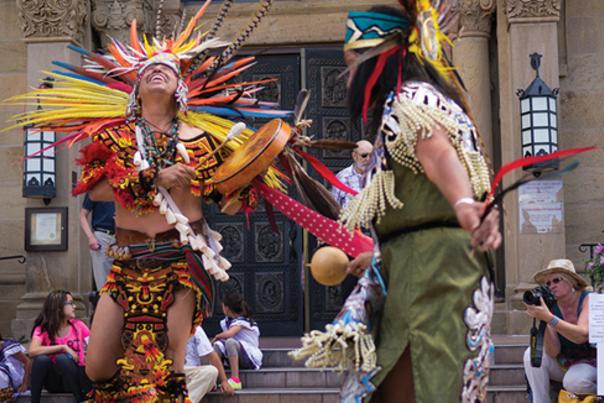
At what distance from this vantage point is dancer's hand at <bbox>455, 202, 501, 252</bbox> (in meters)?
3.42

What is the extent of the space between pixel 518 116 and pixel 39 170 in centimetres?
511

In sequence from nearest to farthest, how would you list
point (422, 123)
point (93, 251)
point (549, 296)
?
point (422, 123) < point (549, 296) < point (93, 251)

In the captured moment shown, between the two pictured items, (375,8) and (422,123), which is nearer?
(422,123)

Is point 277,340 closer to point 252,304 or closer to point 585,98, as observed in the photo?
point 252,304

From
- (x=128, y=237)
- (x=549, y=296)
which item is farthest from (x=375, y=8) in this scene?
(x=549, y=296)

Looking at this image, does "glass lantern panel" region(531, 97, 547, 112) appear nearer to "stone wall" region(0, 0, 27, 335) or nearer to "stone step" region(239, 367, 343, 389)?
"stone step" region(239, 367, 343, 389)

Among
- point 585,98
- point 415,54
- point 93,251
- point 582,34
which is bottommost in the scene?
point 93,251

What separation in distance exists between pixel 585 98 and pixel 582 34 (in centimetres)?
71

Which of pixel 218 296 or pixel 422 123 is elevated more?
pixel 422 123

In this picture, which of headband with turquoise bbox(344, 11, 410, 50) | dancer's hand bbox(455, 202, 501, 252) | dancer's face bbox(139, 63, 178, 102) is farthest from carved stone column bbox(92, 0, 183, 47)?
dancer's hand bbox(455, 202, 501, 252)

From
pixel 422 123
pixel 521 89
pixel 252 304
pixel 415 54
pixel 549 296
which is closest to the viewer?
pixel 422 123

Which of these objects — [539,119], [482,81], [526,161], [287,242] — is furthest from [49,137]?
[526,161]

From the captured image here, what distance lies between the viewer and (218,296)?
485 inches

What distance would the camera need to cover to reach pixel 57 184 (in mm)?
11531
